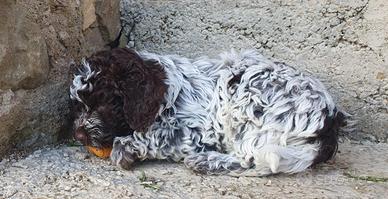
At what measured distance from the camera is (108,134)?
3.74 m

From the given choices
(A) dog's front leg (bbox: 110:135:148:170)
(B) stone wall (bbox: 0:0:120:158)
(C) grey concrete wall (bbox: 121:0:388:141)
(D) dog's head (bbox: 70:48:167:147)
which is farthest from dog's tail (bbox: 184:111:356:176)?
(B) stone wall (bbox: 0:0:120:158)

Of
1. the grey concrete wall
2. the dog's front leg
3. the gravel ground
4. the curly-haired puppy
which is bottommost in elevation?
the gravel ground

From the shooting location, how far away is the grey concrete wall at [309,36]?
4.23 m

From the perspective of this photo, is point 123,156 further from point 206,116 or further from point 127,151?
point 206,116

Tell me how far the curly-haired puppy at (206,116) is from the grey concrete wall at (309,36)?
0.49 metres

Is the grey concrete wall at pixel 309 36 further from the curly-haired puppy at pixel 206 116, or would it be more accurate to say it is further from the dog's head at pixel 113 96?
the dog's head at pixel 113 96

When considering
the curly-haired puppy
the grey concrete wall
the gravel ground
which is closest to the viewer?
the gravel ground

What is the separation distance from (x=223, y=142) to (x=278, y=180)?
412 mm

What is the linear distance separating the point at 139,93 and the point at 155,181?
505 millimetres

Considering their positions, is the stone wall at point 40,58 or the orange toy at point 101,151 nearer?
the stone wall at point 40,58

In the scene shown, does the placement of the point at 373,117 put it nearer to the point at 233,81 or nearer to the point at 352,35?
the point at 352,35

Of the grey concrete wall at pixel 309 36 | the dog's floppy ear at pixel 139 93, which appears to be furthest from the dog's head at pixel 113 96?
the grey concrete wall at pixel 309 36

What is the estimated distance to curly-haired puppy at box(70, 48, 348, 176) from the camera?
3652 mm

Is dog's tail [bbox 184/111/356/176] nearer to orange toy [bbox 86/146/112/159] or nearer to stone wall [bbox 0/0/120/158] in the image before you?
orange toy [bbox 86/146/112/159]
